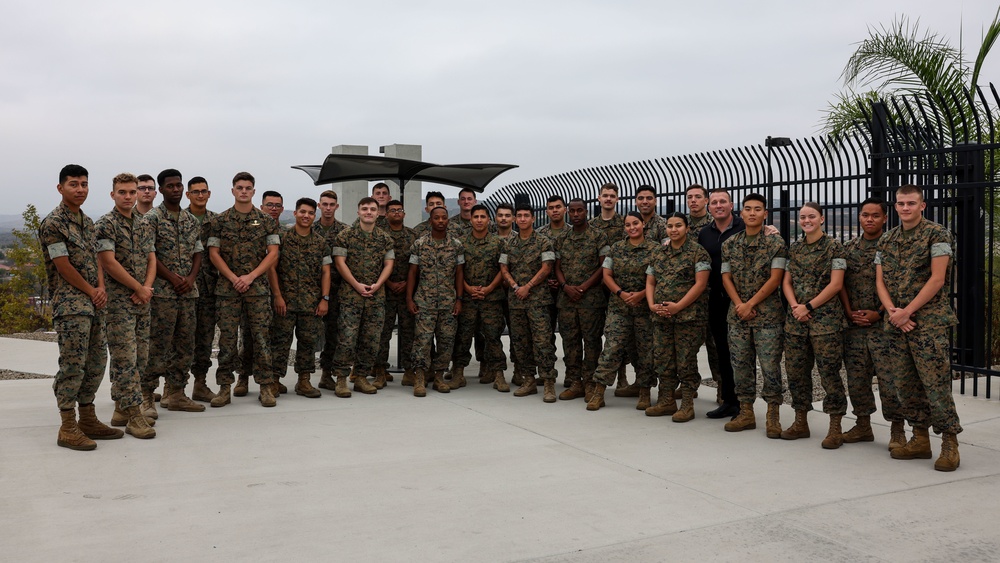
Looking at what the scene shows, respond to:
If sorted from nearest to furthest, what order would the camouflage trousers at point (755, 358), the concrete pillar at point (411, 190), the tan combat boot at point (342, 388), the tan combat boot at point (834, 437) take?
the tan combat boot at point (834, 437), the camouflage trousers at point (755, 358), the tan combat boot at point (342, 388), the concrete pillar at point (411, 190)

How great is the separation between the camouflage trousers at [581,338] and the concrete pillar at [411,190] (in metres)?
8.35

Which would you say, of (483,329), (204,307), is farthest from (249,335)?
(483,329)

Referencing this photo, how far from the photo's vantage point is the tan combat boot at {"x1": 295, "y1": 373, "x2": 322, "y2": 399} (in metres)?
8.08

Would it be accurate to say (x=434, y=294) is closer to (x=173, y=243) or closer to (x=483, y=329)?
(x=483, y=329)

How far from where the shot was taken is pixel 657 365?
7.17m

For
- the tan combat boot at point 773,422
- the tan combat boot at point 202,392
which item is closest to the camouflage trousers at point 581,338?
the tan combat boot at point 773,422

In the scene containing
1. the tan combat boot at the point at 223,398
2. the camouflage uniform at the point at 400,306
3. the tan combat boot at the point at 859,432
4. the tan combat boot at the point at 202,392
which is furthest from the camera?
the camouflage uniform at the point at 400,306

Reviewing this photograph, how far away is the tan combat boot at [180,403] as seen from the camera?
7.32 m

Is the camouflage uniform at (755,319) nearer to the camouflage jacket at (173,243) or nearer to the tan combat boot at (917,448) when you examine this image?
the tan combat boot at (917,448)

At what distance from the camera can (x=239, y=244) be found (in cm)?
747

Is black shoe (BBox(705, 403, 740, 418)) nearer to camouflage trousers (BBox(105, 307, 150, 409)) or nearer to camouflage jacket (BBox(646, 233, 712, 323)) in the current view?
camouflage jacket (BBox(646, 233, 712, 323))

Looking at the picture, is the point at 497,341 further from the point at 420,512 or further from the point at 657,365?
the point at 420,512

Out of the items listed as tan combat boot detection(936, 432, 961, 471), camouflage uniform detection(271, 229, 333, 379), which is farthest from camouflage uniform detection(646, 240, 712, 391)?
camouflage uniform detection(271, 229, 333, 379)

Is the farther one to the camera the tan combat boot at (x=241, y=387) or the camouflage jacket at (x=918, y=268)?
the tan combat boot at (x=241, y=387)
